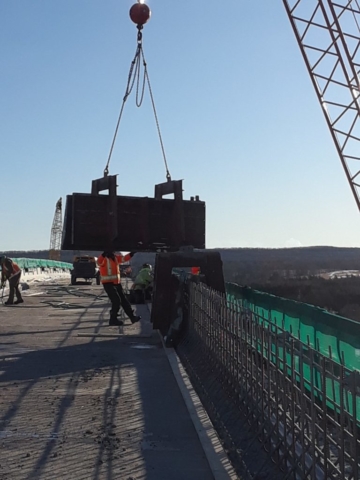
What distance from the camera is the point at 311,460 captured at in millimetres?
4480

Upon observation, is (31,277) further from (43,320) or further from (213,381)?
(213,381)

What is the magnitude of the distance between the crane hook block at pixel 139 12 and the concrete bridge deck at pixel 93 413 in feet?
24.9

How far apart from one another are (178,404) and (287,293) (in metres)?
43.5

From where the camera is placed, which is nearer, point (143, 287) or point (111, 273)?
point (111, 273)

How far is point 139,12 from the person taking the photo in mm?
15719

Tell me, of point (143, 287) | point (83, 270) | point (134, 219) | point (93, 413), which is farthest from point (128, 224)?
point (83, 270)

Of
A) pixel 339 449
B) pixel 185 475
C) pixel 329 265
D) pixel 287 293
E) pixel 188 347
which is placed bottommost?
pixel 185 475

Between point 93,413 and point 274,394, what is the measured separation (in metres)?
2.47

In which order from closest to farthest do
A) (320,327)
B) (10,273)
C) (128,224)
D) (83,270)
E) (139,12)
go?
(320,327)
(128,224)
(139,12)
(10,273)
(83,270)

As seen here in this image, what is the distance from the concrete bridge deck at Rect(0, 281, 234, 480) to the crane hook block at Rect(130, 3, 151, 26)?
7.58 meters

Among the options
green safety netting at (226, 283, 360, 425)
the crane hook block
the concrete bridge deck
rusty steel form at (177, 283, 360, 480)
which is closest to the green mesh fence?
green safety netting at (226, 283, 360, 425)

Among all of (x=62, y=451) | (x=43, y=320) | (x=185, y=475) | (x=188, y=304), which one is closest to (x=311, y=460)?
(x=185, y=475)

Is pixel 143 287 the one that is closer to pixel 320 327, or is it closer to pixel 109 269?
pixel 109 269

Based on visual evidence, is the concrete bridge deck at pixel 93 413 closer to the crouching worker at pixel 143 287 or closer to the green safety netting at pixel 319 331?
the green safety netting at pixel 319 331
